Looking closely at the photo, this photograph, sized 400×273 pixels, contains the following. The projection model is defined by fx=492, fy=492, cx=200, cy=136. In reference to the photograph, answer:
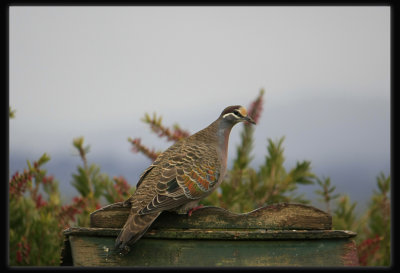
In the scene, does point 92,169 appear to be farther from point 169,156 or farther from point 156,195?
point 156,195

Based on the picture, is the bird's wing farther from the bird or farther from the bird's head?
the bird's head

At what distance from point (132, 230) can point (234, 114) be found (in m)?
1.40

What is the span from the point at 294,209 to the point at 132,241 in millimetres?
978

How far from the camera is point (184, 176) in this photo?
3.45 m

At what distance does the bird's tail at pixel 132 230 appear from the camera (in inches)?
111

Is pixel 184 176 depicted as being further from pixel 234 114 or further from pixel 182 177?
pixel 234 114

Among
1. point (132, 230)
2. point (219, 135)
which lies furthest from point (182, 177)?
point (132, 230)

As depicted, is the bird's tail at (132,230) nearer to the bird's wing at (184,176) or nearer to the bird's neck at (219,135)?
the bird's wing at (184,176)

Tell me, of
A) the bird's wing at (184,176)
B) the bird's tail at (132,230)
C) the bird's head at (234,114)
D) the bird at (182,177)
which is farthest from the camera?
the bird's head at (234,114)

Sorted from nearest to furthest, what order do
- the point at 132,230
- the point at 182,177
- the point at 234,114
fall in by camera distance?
the point at 132,230
the point at 182,177
the point at 234,114

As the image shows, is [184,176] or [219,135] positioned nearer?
[184,176]

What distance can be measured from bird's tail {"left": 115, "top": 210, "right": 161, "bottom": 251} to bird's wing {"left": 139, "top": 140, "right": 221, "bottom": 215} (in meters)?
0.13

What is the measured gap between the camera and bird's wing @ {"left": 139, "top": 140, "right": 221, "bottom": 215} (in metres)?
3.21

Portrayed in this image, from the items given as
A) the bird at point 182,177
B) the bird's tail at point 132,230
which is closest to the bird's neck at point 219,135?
the bird at point 182,177
